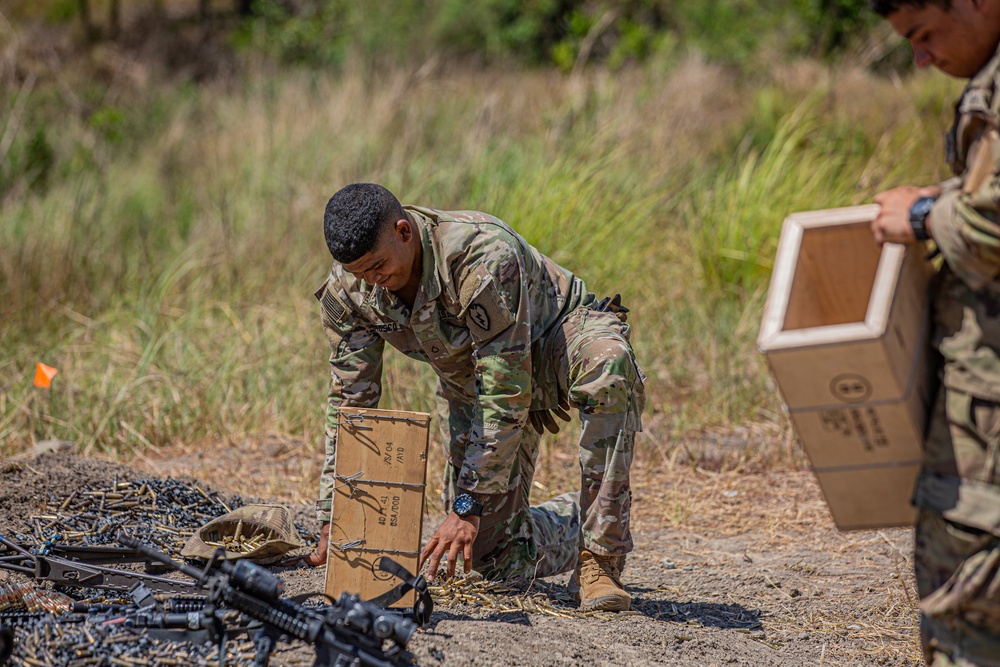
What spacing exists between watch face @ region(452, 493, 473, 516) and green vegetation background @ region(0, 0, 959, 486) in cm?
245

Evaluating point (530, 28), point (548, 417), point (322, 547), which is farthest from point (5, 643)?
point (530, 28)

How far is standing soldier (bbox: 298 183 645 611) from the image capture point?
11.2ft

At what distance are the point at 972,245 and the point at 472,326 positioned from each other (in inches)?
69.2

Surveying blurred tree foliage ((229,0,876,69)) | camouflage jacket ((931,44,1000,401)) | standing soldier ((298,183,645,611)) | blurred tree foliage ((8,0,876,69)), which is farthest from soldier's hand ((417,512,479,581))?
blurred tree foliage ((229,0,876,69))

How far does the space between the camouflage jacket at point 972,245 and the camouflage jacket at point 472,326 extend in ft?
4.93

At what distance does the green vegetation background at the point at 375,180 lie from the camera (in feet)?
19.9

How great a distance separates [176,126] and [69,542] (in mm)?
8312

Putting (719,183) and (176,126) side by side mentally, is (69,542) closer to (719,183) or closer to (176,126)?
(719,183)

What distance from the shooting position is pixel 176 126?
37.9 feet

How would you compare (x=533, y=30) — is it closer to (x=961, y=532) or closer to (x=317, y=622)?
A: (x=317, y=622)

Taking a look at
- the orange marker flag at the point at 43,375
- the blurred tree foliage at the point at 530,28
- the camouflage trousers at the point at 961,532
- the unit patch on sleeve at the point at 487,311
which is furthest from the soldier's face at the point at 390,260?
the blurred tree foliage at the point at 530,28

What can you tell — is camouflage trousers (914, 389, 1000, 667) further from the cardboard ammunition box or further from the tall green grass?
the tall green grass

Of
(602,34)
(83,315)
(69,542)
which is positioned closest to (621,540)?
(69,542)

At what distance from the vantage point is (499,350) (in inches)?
138
